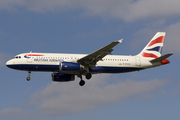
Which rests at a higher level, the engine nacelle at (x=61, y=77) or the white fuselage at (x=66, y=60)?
the white fuselage at (x=66, y=60)

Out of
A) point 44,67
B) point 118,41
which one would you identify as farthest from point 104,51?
point 44,67

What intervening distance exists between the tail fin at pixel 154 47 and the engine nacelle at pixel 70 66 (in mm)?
11419

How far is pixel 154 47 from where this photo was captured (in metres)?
53.4

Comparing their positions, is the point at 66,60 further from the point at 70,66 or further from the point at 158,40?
the point at 158,40

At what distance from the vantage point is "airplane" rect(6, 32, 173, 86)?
4550cm

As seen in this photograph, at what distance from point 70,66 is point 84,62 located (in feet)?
7.14

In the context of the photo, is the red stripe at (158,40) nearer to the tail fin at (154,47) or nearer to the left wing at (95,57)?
the tail fin at (154,47)

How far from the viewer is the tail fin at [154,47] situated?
5225 centimetres

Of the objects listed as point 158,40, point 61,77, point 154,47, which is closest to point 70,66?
point 61,77

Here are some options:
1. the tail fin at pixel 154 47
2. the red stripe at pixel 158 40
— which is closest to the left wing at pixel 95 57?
the tail fin at pixel 154 47

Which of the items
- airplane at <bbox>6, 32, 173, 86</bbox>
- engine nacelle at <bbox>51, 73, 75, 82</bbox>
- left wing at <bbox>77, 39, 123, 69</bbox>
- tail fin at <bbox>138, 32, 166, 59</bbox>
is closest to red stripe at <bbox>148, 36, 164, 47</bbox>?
tail fin at <bbox>138, 32, 166, 59</bbox>

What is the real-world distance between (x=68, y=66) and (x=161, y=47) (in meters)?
17.1

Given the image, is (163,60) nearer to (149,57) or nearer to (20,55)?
(149,57)

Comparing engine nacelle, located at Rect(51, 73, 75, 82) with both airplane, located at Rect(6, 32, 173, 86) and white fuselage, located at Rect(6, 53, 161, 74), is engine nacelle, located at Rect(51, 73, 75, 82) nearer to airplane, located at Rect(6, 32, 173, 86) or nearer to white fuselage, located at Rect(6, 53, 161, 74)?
airplane, located at Rect(6, 32, 173, 86)
